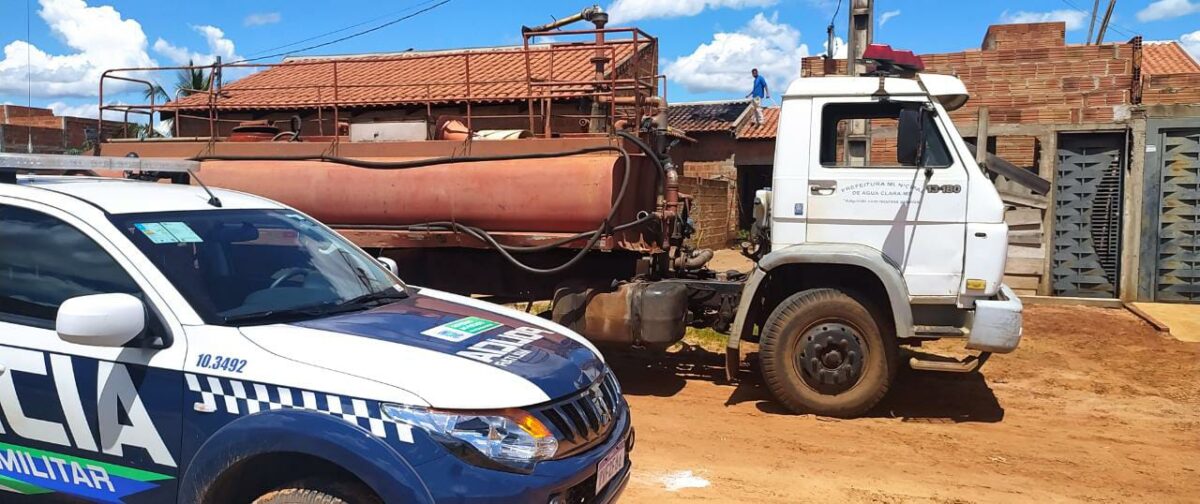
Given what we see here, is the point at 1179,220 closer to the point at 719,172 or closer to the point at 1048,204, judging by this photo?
the point at 1048,204

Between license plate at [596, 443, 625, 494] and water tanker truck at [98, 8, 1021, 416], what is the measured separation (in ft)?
8.21

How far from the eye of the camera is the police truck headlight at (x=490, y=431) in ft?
8.93

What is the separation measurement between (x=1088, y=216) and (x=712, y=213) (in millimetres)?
10326

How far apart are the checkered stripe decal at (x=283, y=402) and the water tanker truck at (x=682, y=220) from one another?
2458mm

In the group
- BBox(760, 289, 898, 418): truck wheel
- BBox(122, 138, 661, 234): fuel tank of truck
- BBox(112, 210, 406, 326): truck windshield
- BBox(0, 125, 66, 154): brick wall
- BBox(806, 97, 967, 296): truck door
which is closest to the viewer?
BBox(112, 210, 406, 326): truck windshield

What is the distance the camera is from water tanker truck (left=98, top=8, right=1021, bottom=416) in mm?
6184

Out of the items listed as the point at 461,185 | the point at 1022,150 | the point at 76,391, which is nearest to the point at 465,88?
the point at 461,185

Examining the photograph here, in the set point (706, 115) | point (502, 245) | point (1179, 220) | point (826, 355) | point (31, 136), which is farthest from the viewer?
point (706, 115)

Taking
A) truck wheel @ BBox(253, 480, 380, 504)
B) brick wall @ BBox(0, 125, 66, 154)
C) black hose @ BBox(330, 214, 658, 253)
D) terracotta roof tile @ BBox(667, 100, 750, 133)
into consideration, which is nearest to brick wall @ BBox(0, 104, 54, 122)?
brick wall @ BBox(0, 125, 66, 154)

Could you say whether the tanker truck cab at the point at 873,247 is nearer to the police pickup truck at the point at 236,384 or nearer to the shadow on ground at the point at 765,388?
the shadow on ground at the point at 765,388

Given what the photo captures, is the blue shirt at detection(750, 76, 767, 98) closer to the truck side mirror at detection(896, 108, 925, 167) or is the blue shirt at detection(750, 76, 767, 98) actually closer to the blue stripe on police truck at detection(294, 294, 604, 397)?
the truck side mirror at detection(896, 108, 925, 167)

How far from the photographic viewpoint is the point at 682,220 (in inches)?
305

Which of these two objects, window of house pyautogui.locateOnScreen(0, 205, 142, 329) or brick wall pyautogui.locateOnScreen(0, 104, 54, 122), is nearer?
window of house pyautogui.locateOnScreen(0, 205, 142, 329)

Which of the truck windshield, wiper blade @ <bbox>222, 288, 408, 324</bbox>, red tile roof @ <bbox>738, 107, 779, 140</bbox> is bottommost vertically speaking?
wiper blade @ <bbox>222, 288, 408, 324</bbox>
